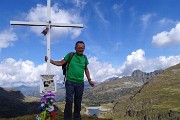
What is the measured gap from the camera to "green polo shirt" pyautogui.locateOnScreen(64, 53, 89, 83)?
1319 cm

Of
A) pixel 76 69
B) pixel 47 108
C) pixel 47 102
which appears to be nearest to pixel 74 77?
pixel 76 69

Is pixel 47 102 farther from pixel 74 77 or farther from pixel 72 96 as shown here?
pixel 74 77

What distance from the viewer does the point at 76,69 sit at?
13.3 m

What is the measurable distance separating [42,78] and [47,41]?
163 centimetres

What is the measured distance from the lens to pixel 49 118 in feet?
38.2

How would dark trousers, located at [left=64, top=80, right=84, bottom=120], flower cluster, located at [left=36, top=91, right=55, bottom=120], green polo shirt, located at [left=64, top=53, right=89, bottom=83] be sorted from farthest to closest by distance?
green polo shirt, located at [left=64, top=53, right=89, bottom=83] → dark trousers, located at [left=64, top=80, right=84, bottom=120] → flower cluster, located at [left=36, top=91, right=55, bottom=120]

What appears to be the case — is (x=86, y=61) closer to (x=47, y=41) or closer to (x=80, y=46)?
(x=80, y=46)

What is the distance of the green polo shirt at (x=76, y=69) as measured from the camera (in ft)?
43.3

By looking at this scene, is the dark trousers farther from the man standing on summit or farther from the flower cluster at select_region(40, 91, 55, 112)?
the flower cluster at select_region(40, 91, 55, 112)

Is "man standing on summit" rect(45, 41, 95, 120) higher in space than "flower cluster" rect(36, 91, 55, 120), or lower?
higher

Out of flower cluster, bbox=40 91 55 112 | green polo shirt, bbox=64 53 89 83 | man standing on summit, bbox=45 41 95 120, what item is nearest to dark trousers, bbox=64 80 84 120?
man standing on summit, bbox=45 41 95 120

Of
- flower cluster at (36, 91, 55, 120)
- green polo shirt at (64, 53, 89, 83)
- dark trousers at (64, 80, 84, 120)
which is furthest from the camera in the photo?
green polo shirt at (64, 53, 89, 83)

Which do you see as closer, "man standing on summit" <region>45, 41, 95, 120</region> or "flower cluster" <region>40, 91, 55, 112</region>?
"flower cluster" <region>40, 91, 55, 112</region>

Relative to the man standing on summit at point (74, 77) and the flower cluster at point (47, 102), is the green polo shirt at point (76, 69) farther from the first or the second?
the flower cluster at point (47, 102)
